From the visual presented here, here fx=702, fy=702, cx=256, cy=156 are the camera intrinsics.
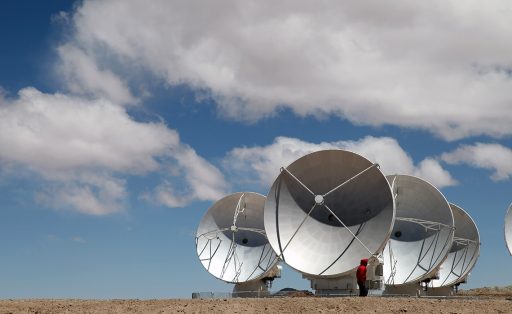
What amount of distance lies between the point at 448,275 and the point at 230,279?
2442 centimetres

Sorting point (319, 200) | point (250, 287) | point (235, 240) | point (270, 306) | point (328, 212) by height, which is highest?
point (319, 200)

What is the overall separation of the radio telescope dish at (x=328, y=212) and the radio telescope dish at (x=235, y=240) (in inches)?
515

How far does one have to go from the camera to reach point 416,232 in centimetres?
5641

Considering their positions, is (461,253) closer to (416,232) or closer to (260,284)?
(416,232)

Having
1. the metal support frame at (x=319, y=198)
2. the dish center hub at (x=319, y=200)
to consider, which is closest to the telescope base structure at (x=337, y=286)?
the metal support frame at (x=319, y=198)

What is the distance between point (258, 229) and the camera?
196 feet

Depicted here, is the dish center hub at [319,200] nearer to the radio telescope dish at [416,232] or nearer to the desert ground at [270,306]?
the radio telescope dish at [416,232]

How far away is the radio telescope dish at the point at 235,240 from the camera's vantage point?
190 feet

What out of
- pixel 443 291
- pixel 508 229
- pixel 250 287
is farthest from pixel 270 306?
pixel 443 291

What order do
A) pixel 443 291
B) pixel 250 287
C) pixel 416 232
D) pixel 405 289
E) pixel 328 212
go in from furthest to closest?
pixel 443 291
pixel 250 287
pixel 405 289
pixel 416 232
pixel 328 212

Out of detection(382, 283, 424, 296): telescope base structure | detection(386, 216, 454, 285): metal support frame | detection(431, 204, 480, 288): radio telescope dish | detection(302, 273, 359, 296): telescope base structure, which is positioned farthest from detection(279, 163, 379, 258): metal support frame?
detection(431, 204, 480, 288): radio telescope dish

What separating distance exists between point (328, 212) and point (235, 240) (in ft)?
54.5

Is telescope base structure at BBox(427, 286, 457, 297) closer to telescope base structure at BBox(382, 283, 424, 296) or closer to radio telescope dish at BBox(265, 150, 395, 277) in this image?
telescope base structure at BBox(382, 283, 424, 296)

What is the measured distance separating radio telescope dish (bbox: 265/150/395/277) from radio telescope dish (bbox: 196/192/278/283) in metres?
13.1
